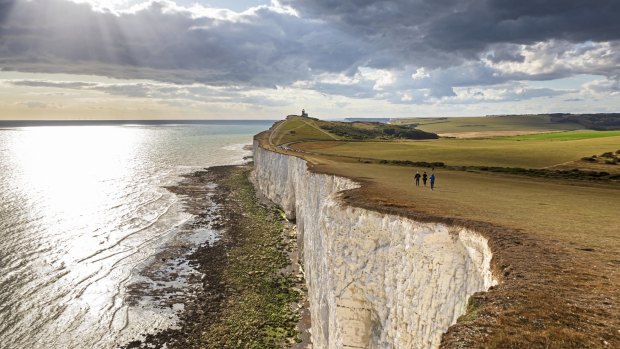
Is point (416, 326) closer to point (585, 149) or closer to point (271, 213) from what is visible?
point (271, 213)

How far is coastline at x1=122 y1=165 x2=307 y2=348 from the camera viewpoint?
28.4 meters

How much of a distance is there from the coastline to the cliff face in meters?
5.39

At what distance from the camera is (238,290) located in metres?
35.2

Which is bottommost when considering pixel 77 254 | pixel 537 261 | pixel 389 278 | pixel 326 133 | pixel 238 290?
pixel 77 254

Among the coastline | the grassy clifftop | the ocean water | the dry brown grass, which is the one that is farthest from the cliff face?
the grassy clifftop

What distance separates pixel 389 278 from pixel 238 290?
19896 millimetres

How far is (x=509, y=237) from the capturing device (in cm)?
1477

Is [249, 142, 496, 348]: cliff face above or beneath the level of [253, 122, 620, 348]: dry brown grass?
beneath

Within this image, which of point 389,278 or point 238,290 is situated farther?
point 238,290

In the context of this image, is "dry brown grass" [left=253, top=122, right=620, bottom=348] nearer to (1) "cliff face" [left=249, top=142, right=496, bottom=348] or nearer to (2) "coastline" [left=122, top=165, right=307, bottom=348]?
(1) "cliff face" [left=249, top=142, right=496, bottom=348]

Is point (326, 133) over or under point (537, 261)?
over

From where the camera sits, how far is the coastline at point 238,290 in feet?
93.1

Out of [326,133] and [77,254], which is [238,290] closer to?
[77,254]

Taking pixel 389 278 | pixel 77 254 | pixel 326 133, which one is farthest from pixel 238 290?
pixel 326 133
